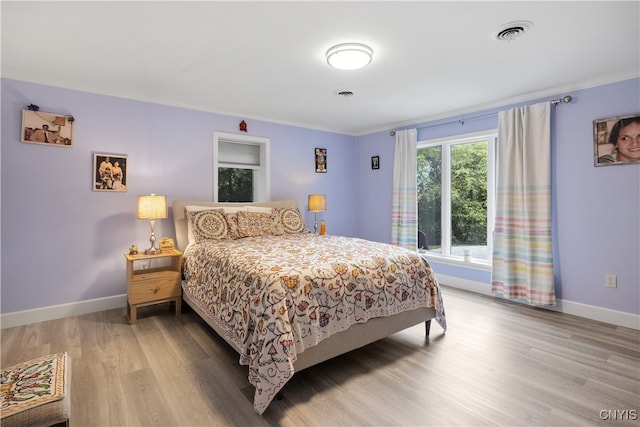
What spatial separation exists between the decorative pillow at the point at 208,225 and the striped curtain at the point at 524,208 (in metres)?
3.08

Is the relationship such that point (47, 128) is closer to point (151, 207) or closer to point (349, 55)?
point (151, 207)

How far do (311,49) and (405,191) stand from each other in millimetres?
2757

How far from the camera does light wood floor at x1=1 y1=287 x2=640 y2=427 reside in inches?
Result: 69.4

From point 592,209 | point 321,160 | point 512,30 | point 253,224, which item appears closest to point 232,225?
point 253,224

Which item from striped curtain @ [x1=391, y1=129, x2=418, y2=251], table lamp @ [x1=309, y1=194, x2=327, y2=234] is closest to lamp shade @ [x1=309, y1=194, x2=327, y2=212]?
table lamp @ [x1=309, y1=194, x2=327, y2=234]

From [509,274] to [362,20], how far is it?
303 centimetres

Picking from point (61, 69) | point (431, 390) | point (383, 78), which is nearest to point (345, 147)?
point (383, 78)

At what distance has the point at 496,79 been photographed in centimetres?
307

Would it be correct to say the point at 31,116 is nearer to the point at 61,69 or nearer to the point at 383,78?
the point at 61,69

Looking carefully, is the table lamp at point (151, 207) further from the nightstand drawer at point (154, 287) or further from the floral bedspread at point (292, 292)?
the floral bedspread at point (292, 292)

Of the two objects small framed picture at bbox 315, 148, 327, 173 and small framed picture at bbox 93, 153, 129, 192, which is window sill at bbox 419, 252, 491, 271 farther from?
small framed picture at bbox 93, 153, 129, 192

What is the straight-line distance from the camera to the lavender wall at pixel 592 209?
2922 mm

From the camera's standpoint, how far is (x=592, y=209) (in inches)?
123

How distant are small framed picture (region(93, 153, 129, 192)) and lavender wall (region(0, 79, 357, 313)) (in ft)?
0.19
